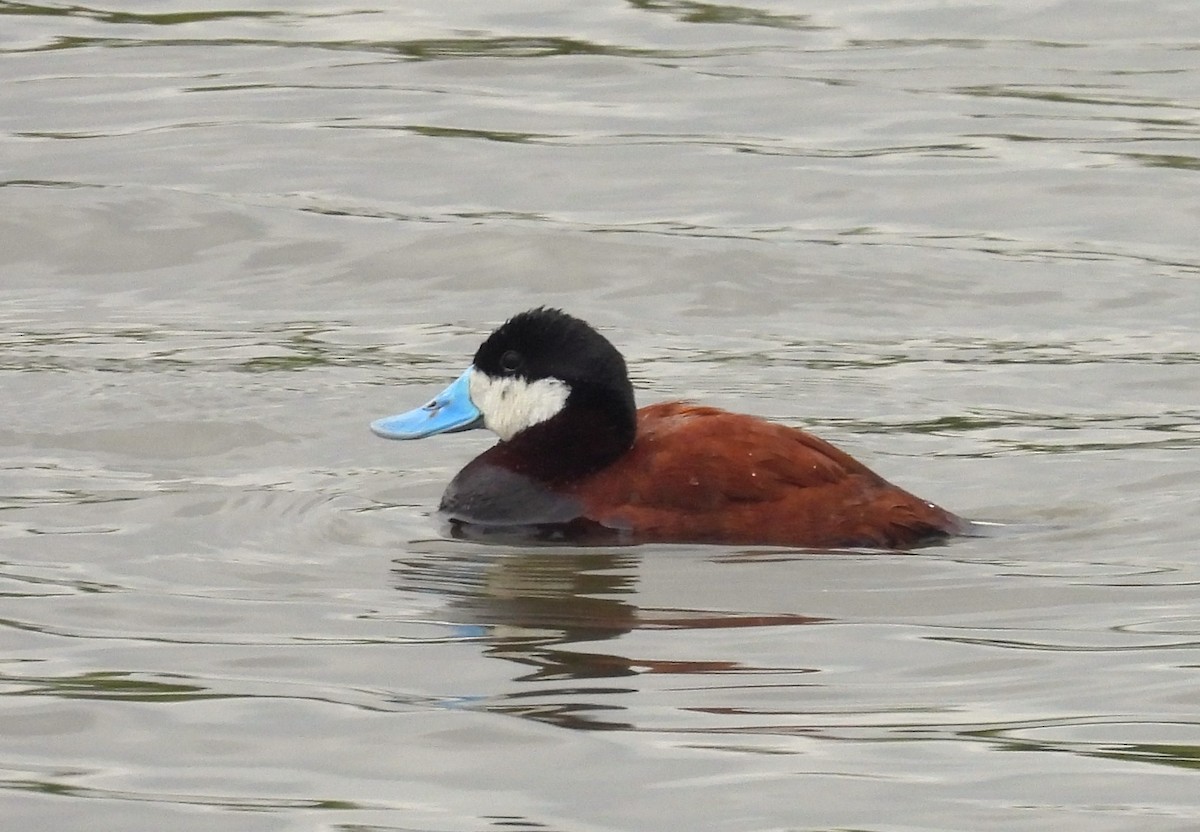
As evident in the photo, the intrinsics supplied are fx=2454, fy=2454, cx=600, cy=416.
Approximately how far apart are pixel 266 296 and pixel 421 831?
289 inches

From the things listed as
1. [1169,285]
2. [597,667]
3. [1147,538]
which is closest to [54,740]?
[597,667]

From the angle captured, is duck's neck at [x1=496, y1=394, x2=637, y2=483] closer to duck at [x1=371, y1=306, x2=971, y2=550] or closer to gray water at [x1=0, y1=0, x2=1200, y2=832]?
duck at [x1=371, y1=306, x2=971, y2=550]

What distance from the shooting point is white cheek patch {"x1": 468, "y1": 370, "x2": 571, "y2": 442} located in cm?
808

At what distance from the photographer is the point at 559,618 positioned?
22.2 ft

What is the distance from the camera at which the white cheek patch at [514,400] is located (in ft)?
26.5

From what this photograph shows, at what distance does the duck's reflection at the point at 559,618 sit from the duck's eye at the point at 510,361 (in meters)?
0.74

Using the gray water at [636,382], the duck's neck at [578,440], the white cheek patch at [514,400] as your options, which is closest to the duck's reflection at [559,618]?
the gray water at [636,382]

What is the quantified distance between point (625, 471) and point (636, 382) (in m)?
2.65

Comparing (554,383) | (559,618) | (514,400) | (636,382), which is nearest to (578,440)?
(554,383)

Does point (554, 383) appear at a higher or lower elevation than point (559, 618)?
higher

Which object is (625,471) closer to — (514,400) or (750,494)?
(750,494)

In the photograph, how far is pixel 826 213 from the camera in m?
13.3

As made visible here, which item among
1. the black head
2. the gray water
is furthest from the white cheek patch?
the gray water

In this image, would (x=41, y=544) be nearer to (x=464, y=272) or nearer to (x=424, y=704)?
(x=424, y=704)
